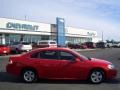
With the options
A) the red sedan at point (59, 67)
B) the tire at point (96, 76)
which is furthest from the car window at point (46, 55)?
the tire at point (96, 76)

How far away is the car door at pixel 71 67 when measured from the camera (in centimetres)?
1248

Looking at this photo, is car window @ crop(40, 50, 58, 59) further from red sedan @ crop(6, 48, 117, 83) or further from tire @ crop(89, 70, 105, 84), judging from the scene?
tire @ crop(89, 70, 105, 84)

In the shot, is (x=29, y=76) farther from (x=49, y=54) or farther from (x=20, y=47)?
(x=20, y=47)

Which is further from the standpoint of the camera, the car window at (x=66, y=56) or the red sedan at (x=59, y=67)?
the car window at (x=66, y=56)

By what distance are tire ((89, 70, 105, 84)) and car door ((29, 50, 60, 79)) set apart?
1394 millimetres

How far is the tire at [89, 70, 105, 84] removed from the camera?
1246 centimetres

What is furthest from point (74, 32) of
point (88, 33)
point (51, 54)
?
point (51, 54)

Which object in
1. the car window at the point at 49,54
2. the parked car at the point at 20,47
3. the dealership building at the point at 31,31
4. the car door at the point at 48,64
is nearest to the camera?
the car door at the point at 48,64

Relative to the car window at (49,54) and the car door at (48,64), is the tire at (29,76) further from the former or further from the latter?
the car window at (49,54)

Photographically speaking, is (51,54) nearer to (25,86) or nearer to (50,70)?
(50,70)

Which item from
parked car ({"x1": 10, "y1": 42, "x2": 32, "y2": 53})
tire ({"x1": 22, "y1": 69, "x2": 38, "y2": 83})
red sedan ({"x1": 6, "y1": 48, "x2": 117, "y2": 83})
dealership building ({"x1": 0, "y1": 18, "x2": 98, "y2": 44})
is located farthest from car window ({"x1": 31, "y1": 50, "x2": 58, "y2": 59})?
dealership building ({"x1": 0, "y1": 18, "x2": 98, "y2": 44})

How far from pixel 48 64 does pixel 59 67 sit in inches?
18.2

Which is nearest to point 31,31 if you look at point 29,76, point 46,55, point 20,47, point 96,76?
point 20,47

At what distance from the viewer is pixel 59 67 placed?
41.1 ft
